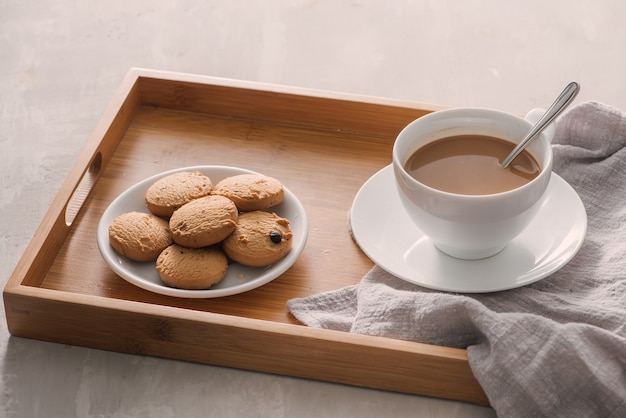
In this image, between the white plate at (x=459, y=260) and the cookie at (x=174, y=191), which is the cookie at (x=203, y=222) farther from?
the white plate at (x=459, y=260)

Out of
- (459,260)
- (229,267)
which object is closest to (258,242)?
(229,267)

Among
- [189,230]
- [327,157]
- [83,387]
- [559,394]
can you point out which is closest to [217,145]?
[327,157]

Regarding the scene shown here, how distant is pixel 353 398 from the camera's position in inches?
34.1

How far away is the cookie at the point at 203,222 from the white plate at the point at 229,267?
4cm

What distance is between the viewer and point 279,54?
1533mm

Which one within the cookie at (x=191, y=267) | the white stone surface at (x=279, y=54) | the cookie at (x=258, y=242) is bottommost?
the white stone surface at (x=279, y=54)

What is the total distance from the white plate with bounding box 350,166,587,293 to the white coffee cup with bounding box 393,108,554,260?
0.07 ft

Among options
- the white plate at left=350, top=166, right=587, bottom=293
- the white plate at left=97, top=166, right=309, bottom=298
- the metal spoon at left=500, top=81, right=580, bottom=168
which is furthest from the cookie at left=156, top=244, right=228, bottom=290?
the metal spoon at left=500, top=81, right=580, bottom=168

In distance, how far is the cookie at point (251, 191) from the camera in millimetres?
994

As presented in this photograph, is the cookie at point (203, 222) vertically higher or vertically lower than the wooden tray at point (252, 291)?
higher

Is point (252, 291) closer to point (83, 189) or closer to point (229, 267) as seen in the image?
point (229, 267)

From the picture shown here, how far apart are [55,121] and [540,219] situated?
0.73 meters

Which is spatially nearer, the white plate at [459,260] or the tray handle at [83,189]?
the white plate at [459,260]

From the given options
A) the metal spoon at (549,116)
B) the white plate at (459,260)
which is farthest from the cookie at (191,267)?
the metal spoon at (549,116)
